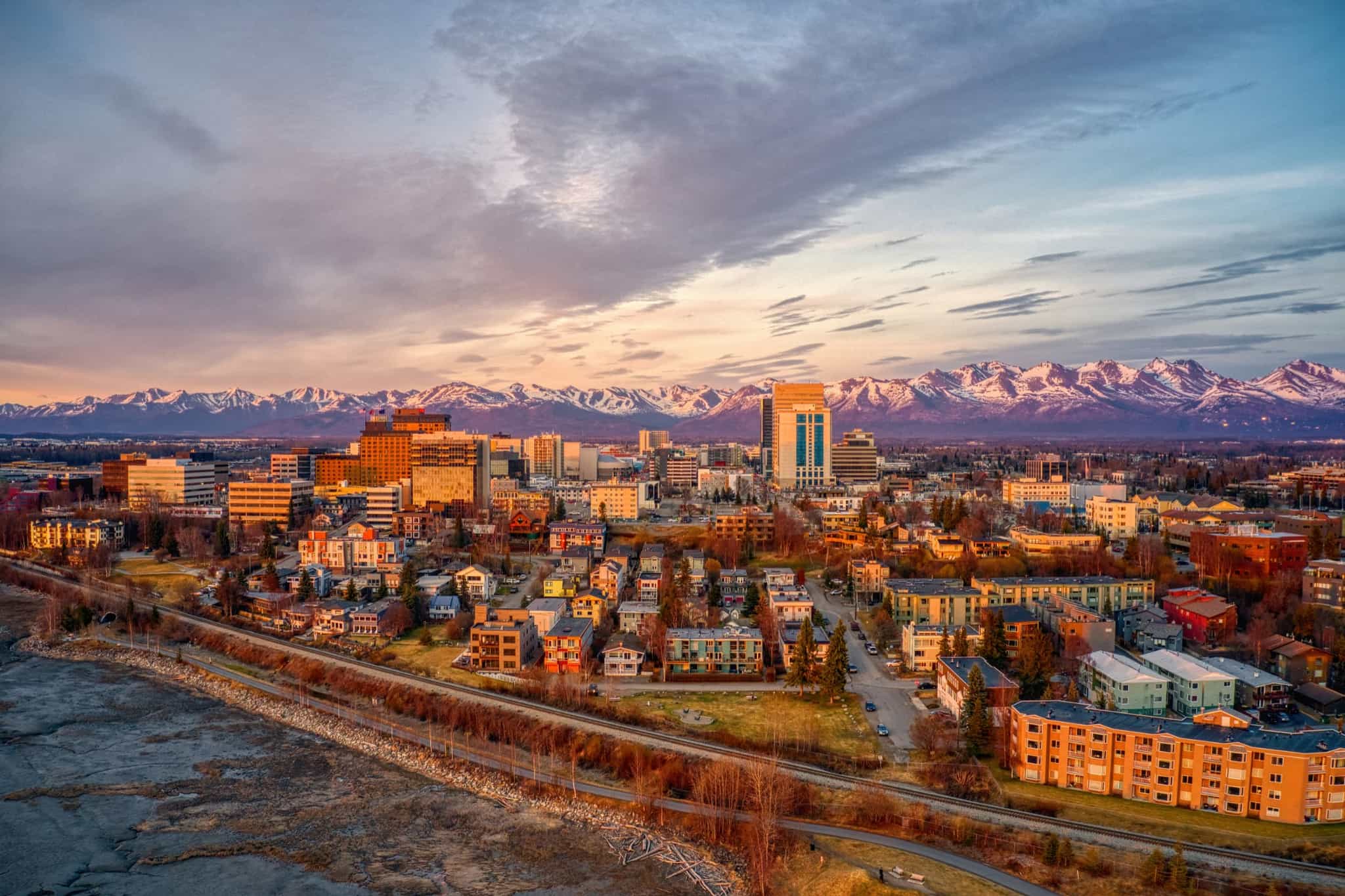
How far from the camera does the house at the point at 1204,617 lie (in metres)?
21.1

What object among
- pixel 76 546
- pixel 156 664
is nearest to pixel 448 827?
pixel 156 664

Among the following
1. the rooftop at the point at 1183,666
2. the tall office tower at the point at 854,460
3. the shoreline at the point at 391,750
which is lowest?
the shoreline at the point at 391,750

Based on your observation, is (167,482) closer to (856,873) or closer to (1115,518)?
(856,873)

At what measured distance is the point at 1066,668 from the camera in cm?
1883

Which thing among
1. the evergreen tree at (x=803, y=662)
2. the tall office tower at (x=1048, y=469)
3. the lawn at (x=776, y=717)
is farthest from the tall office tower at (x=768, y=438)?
the lawn at (x=776, y=717)

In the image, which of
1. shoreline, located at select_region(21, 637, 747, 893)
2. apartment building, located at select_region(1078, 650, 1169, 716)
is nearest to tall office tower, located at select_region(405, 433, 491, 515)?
shoreline, located at select_region(21, 637, 747, 893)

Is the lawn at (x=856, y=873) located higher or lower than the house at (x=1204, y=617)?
lower

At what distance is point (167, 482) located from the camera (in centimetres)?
4759

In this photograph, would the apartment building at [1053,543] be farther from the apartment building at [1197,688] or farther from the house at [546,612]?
the house at [546,612]

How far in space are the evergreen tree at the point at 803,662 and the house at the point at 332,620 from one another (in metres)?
12.5

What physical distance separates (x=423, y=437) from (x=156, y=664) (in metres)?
28.6

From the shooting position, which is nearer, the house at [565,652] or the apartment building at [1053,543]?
the house at [565,652]

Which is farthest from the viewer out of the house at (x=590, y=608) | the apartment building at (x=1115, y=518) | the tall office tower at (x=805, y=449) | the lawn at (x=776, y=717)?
the tall office tower at (x=805, y=449)

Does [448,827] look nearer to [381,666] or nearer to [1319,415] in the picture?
[381,666]
